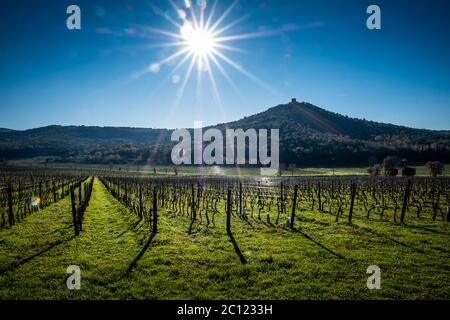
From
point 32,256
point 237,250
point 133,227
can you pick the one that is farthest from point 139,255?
point 133,227

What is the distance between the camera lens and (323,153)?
143500 millimetres

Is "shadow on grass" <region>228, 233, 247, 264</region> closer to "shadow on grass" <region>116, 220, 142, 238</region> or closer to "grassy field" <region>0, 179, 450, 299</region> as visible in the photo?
"grassy field" <region>0, 179, 450, 299</region>

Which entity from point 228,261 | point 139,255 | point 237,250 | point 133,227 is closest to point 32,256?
point 139,255

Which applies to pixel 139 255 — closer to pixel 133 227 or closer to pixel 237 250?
pixel 237 250

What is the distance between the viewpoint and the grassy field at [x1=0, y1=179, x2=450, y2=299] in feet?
30.5

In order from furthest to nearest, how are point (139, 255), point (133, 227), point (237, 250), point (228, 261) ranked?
point (133, 227) < point (237, 250) < point (139, 255) < point (228, 261)

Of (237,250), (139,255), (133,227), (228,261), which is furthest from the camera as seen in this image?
(133,227)

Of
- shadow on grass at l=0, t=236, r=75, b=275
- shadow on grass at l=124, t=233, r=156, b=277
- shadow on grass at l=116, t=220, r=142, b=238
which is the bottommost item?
shadow on grass at l=116, t=220, r=142, b=238

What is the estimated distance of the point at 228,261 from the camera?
39.9 feet

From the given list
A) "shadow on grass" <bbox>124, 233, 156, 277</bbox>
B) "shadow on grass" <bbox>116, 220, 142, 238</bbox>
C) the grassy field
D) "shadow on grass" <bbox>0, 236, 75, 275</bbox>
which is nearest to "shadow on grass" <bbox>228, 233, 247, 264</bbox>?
the grassy field

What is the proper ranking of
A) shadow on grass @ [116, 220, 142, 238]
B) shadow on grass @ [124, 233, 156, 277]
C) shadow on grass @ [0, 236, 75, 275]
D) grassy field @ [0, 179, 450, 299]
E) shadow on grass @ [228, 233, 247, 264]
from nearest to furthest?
grassy field @ [0, 179, 450, 299]
shadow on grass @ [124, 233, 156, 277]
shadow on grass @ [0, 236, 75, 275]
shadow on grass @ [228, 233, 247, 264]
shadow on grass @ [116, 220, 142, 238]

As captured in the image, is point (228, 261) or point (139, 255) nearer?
point (228, 261)
